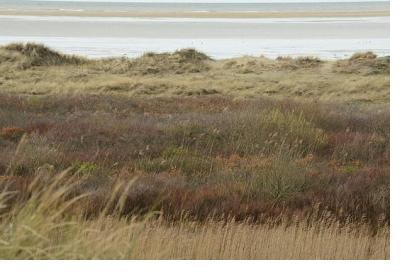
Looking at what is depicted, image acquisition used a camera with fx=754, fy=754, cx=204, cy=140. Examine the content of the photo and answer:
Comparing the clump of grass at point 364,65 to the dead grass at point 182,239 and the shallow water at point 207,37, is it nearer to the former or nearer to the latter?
the shallow water at point 207,37

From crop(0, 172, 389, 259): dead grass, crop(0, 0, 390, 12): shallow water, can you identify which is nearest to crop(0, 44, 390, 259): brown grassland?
crop(0, 172, 389, 259): dead grass

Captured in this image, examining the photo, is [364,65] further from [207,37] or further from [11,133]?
[207,37]

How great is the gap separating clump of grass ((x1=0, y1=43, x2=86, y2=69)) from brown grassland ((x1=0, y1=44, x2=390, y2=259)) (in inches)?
559

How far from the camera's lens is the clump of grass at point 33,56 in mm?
32847

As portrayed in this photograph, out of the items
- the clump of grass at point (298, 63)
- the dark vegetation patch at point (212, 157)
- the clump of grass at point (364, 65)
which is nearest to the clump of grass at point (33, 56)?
the clump of grass at point (298, 63)

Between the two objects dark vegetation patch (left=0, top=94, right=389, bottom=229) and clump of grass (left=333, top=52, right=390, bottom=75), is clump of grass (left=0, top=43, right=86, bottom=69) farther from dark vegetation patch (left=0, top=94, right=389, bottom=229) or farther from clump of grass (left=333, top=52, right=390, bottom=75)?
dark vegetation patch (left=0, top=94, right=389, bottom=229)

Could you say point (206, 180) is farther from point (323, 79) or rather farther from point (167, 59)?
point (167, 59)

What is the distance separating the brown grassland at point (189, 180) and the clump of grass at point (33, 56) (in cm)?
1419

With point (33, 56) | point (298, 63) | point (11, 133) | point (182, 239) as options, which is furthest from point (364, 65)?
point (182, 239)

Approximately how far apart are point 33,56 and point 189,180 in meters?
24.8

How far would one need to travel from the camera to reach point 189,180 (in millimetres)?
9883
